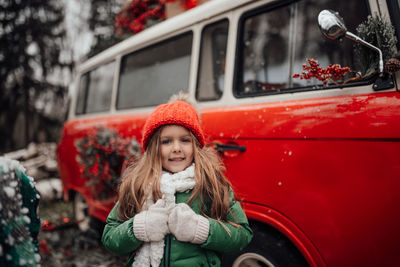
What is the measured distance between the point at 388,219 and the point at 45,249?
11.6 ft

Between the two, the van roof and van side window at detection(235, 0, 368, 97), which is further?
the van roof

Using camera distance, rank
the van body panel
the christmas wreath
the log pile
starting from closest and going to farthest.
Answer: the van body panel, the christmas wreath, the log pile

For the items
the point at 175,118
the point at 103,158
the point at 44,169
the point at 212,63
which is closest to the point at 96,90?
the point at 103,158

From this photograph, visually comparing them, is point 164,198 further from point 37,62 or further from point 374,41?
point 37,62

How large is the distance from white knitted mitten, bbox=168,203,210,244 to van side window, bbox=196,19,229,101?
1.22m

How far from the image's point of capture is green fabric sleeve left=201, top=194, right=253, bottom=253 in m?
1.35

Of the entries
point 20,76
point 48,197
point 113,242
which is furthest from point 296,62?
point 20,76

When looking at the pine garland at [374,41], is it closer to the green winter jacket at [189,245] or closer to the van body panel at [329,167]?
the van body panel at [329,167]

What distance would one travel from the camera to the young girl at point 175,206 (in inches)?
52.6

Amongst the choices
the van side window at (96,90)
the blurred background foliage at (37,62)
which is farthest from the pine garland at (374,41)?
the blurred background foliage at (37,62)

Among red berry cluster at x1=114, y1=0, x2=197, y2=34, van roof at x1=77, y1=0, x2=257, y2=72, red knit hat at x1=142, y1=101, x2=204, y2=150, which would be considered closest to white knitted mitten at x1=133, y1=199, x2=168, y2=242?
red knit hat at x1=142, y1=101, x2=204, y2=150

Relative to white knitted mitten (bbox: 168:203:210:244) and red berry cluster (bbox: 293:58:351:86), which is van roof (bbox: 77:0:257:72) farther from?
white knitted mitten (bbox: 168:203:210:244)

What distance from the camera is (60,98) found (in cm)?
1102

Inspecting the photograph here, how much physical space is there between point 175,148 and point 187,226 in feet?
1.34
